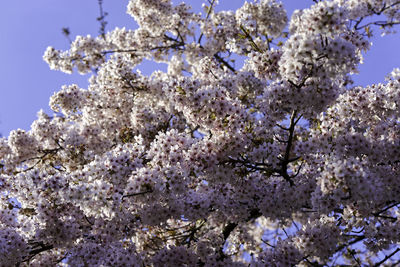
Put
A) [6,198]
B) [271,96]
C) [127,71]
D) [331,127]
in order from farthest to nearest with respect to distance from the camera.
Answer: [127,71] < [6,198] < [331,127] < [271,96]

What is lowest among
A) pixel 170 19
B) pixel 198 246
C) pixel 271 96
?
pixel 198 246

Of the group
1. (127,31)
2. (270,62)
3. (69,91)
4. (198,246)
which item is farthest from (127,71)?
(127,31)

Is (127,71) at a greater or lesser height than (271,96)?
greater

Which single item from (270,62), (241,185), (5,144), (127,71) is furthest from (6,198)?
(270,62)

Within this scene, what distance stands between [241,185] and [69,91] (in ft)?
20.7

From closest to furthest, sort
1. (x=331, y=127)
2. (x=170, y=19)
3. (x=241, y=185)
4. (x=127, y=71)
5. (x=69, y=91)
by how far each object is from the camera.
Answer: (x=331, y=127), (x=241, y=185), (x=127, y=71), (x=69, y=91), (x=170, y=19)

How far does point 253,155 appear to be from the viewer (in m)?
8.38

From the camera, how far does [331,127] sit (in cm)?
829

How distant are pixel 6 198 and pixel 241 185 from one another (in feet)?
19.3

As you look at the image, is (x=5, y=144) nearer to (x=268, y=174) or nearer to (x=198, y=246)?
(x=198, y=246)

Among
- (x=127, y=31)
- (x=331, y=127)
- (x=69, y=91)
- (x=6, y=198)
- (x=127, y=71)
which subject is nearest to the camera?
(x=331, y=127)

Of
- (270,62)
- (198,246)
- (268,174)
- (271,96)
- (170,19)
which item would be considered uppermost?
(170,19)

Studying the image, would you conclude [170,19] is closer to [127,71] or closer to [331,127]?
[127,71]

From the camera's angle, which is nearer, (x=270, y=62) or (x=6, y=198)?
(x=270, y=62)
